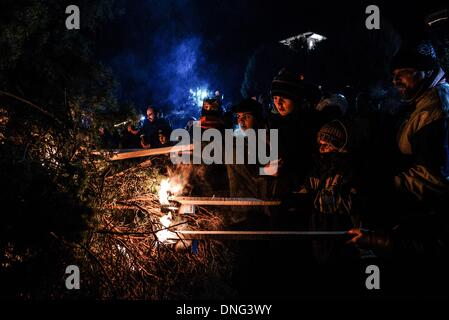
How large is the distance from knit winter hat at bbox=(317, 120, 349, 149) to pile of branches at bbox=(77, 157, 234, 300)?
1532mm

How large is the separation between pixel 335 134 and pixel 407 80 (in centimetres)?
86

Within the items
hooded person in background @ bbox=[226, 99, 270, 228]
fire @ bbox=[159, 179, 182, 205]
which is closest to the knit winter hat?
hooded person in background @ bbox=[226, 99, 270, 228]

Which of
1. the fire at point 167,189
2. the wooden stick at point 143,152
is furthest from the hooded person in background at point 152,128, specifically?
the fire at point 167,189

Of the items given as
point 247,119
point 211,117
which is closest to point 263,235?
point 247,119

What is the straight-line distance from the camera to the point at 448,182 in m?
3.31

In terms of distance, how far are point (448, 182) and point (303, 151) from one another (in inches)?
61.8

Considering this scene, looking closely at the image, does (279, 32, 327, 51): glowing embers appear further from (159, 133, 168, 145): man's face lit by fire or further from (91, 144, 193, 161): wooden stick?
(91, 144, 193, 161): wooden stick

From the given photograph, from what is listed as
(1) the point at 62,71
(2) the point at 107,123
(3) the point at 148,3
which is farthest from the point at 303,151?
(3) the point at 148,3

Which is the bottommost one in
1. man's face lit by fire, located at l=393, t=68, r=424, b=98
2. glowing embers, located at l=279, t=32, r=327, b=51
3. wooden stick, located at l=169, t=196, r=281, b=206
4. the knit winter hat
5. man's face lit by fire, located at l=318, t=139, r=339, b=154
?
wooden stick, located at l=169, t=196, r=281, b=206

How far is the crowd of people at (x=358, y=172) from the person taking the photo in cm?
339

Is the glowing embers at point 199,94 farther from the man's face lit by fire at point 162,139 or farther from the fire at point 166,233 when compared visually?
the fire at point 166,233

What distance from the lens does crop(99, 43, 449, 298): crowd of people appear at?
3.39 meters

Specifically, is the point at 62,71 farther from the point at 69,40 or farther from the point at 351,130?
the point at 351,130
